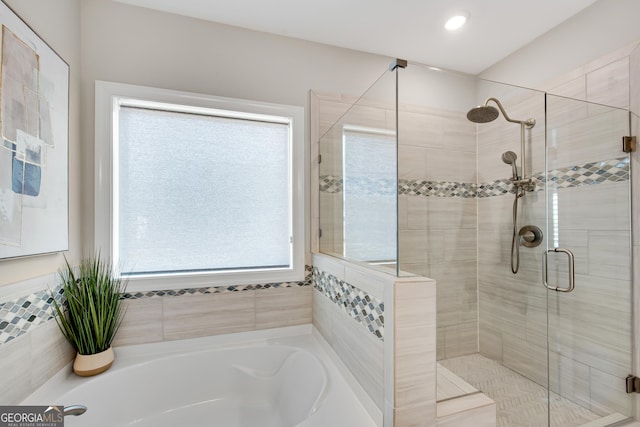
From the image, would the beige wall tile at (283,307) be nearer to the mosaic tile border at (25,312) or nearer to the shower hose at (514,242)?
the mosaic tile border at (25,312)

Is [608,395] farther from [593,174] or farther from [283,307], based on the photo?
[283,307]

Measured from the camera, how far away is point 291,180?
193 centimetres

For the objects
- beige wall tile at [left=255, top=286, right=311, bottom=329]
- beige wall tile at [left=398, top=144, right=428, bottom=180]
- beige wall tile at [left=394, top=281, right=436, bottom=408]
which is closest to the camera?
beige wall tile at [left=394, top=281, right=436, bottom=408]

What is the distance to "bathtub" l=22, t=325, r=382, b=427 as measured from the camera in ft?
4.22

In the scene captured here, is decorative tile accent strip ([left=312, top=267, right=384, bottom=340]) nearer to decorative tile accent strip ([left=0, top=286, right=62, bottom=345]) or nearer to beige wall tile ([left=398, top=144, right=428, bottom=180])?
beige wall tile ([left=398, top=144, right=428, bottom=180])

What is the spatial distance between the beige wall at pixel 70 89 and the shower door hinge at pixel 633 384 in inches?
111

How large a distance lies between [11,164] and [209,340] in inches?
50.9

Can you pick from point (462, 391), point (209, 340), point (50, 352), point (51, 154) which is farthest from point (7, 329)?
point (462, 391)

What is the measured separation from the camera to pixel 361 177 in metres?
1.57

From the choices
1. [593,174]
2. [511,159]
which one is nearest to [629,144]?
[593,174]

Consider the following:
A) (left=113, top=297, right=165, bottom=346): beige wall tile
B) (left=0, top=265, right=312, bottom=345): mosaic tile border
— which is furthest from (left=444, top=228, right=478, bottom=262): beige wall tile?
(left=0, top=265, right=312, bottom=345): mosaic tile border

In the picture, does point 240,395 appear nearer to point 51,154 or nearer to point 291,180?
point 291,180

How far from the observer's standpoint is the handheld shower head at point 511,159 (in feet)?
5.51

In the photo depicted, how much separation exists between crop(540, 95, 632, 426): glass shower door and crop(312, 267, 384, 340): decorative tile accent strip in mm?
1144
